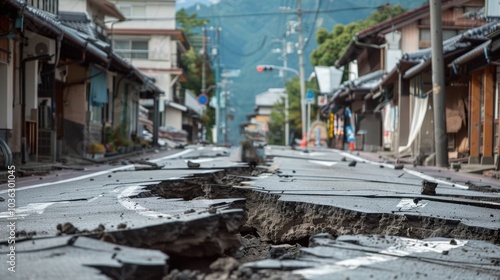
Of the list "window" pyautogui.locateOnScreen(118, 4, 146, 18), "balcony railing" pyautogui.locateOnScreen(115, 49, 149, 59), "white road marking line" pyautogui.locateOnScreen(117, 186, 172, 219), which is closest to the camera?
"white road marking line" pyautogui.locateOnScreen(117, 186, 172, 219)

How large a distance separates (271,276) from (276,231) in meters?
3.38

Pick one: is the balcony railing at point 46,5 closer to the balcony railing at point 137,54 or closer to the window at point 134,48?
the window at point 134,48

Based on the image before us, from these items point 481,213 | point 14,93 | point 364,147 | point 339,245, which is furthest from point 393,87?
point 339,245

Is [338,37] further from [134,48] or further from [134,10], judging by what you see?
[134,10]

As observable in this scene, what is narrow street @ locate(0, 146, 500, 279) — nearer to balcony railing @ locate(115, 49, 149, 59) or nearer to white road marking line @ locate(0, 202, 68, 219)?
white road marking line @ locate(0, 202, 68, 219)

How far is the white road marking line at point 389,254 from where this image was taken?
3.88 meters

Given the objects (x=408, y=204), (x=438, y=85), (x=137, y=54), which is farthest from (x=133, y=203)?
(x=137, y=54)

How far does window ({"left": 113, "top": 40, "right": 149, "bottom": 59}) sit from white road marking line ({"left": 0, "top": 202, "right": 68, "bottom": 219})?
147ft

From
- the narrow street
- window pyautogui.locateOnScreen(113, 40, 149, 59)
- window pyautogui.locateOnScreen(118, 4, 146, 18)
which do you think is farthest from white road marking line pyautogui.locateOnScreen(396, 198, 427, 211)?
window pyautogui.locateOnScreen(118, 4, 146, 18)

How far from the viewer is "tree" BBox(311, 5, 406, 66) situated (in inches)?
2056

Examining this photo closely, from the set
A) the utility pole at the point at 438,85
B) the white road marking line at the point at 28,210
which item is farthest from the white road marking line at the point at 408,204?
the utility pole at the point at 438,85

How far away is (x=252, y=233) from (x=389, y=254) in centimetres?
307

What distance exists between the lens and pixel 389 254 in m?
4.55

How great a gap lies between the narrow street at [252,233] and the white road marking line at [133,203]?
2 centimetres
